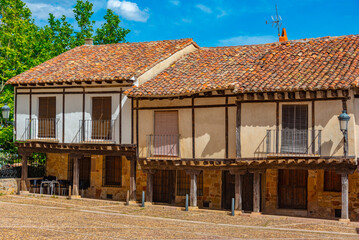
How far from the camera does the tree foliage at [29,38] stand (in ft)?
101

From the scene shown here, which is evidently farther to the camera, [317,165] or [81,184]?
[81,184]

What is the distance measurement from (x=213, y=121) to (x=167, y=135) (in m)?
2.29

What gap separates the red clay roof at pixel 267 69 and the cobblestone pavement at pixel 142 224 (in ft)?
16.6

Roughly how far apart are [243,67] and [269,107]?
10.2 ft

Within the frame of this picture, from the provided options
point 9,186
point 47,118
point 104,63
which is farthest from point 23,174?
point 104,63

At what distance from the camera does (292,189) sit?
22.4 m

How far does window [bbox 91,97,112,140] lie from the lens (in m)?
23.7

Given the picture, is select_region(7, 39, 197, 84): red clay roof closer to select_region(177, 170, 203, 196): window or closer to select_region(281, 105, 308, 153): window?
select_region(177, 170, 203, 196): window

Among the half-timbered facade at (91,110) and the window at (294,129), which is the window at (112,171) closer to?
the half-timbered facade at (91,110)

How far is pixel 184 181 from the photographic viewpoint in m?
24.7

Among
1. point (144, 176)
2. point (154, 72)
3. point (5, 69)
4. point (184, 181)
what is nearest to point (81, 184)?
point (144, 176)

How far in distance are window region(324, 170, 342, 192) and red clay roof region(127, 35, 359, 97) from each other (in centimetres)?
488

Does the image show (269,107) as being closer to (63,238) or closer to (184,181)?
(184,181)

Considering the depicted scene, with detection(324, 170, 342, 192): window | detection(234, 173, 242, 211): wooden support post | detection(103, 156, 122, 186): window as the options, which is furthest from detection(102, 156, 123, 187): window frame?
detection(324, 170, 342, 192): window
